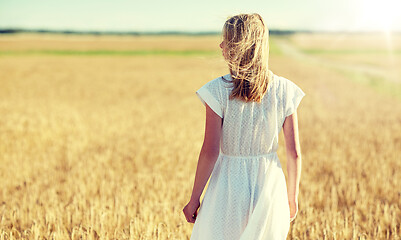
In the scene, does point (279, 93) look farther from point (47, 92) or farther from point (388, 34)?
point (388, 34)

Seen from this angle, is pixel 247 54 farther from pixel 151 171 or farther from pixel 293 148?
pixel 151 171

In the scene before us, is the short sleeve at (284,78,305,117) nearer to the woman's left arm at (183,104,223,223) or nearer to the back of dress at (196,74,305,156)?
the back of dress at (196,74,305,156)

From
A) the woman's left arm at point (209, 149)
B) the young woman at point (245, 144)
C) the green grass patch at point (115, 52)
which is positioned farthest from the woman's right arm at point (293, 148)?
the green grass patch at point (115, 52)

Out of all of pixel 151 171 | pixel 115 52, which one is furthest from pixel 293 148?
pixel 115 52

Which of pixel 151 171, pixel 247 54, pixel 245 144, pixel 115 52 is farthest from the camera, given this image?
pixel 115 52

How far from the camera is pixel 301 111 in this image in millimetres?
10844

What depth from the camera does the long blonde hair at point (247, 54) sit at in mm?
1795

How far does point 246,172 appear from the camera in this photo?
1.96 meters

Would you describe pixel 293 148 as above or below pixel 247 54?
below

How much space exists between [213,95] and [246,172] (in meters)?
0.43

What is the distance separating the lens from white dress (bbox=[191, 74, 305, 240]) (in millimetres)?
1906

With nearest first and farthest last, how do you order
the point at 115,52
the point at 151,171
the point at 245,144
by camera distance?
the point at 245,144, the point at 151,171, the point at 115,52

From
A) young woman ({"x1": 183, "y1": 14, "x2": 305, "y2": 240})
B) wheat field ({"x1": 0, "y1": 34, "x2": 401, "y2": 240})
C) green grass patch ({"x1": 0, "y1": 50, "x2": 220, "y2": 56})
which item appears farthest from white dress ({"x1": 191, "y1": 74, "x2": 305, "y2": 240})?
green grass patch ({"x1": 0, "y1": 50, "x2": 220, "y2": 56})

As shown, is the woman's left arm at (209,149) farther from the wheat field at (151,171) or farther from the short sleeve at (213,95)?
the wheat field at (151,171)
